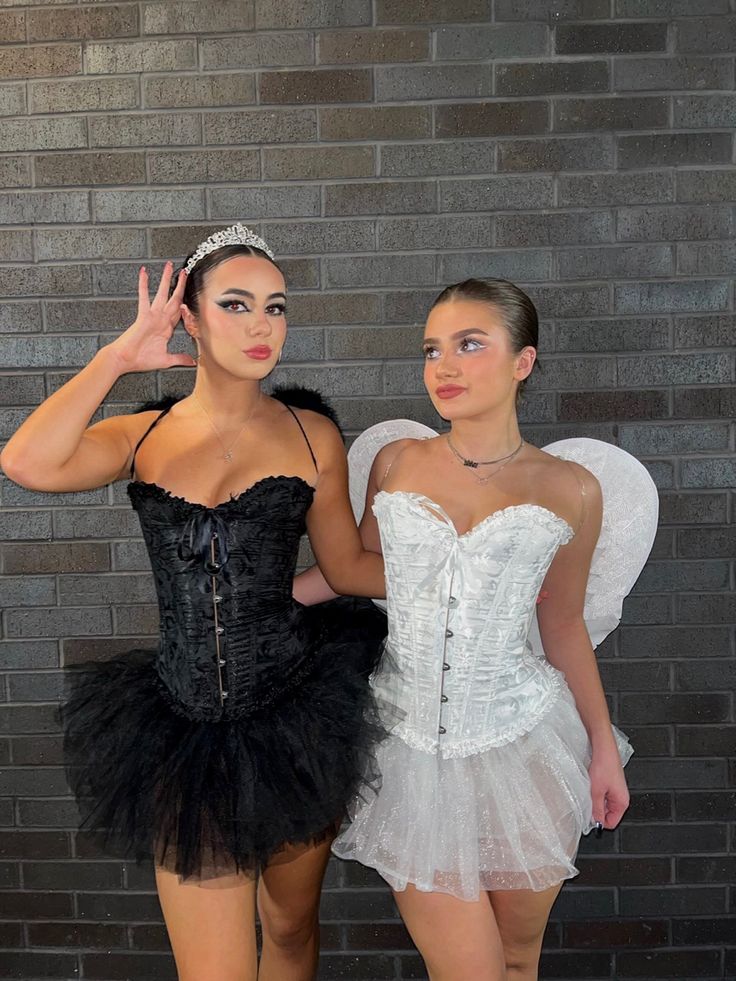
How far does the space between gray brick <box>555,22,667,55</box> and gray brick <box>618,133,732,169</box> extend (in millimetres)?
274

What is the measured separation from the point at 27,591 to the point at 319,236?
5.03 feet

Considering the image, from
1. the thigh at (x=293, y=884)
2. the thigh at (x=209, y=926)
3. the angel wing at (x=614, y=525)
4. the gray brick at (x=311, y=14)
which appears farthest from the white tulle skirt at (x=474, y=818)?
the gray brick at (x=311, y=14)

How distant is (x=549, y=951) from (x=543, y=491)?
75.0 inches

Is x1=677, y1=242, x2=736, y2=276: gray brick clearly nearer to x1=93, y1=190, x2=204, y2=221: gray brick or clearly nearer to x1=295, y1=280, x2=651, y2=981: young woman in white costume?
x1=295, y1=280, x2=651, y2=981: young woman in white costume

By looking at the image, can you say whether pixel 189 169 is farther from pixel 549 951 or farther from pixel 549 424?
pixel 549 951

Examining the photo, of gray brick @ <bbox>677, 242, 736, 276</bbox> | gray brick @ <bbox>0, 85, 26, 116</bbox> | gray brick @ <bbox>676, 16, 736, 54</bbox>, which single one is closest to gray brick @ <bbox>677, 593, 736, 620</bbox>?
gray brick @ <bbox>677, 242, 736, 276</bbox>

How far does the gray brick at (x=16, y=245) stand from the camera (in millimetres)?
3088

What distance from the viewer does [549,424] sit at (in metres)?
3.10

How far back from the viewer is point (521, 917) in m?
2.28

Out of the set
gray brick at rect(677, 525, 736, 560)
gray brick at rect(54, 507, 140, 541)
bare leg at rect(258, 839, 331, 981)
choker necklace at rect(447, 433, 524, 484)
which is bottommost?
bare leg at rect(258, 839, 331, 981)

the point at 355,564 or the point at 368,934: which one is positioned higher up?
the point at 355,564

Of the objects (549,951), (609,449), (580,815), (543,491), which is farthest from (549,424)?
(549,951)

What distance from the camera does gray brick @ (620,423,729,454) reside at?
3.08 meters

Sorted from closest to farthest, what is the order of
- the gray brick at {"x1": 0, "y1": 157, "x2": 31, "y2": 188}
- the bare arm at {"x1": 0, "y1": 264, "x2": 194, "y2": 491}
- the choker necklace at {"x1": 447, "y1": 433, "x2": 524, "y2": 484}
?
the bare arm at {"x1": 0, "y1": 264, "x2": 194, "y2": 491}
the choker necklace at {"x1": 447, "y1": 433, "x2": 524, "y2": 484}
the gray brick at {"x1": 0, "y1": 157, "x2": 31, "y2": 188}
